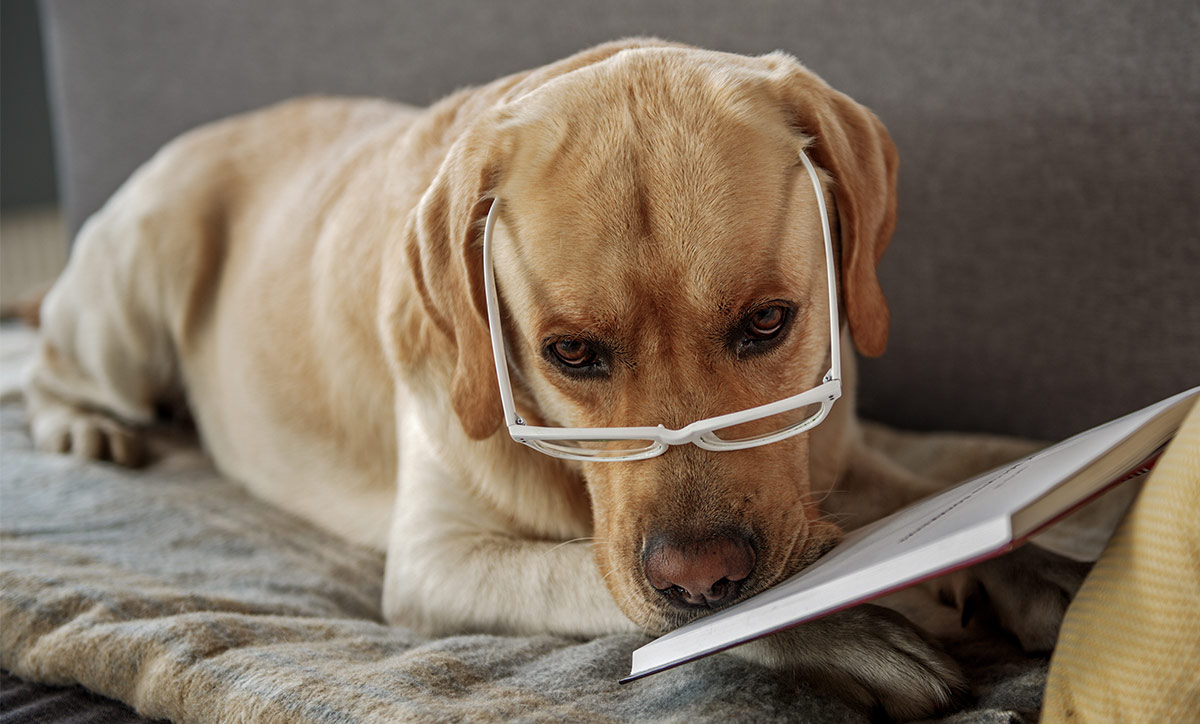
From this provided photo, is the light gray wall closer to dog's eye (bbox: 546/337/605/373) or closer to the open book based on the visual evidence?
dog's eye (bbox: 546/337/605/373)

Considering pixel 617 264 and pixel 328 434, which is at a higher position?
pixel 617 264

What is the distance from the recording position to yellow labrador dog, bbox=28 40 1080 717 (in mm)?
1257

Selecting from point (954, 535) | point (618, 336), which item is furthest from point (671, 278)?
point (954, 535)

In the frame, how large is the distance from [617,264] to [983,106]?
1.42 meters

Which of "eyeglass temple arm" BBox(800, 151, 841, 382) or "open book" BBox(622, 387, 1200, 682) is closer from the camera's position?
"open book" BBox(622, 387, 1200, 682)

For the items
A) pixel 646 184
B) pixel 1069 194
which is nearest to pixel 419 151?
pixel 646 184

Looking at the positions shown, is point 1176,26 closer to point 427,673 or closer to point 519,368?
point 519,368

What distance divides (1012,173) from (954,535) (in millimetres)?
1670

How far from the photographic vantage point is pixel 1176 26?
1.96 meters

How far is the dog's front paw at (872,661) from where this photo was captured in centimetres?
118

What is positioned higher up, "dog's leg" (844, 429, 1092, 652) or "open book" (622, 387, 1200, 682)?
"open book" (622, 387, 1200, 682)

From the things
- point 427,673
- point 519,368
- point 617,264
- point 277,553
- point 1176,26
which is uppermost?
point 1176,26

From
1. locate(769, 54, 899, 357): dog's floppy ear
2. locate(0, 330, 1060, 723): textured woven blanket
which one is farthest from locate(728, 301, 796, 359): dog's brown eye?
locate(0, 330, 1060, 723): textured woven blanket

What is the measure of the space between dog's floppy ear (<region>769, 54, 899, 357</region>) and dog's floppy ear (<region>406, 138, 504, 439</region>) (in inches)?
18.9
